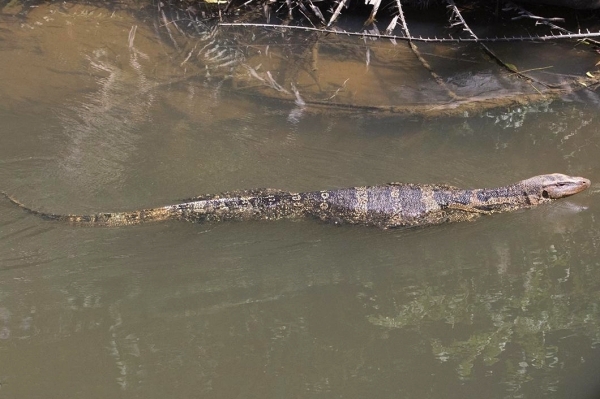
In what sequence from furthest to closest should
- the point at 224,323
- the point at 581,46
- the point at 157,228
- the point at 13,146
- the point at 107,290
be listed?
the point at 581,46 → the point at 13,146 → the point at 157,228 → the point at 107,290 → the point at 224,323

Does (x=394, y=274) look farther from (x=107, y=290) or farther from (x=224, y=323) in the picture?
(x=107, y=290)

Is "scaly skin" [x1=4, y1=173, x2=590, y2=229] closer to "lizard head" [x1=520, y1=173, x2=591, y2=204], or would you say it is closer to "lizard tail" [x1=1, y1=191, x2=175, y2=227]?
Answer: "lizard tail" [x1=1, y1=191, x2=175, y2=227]

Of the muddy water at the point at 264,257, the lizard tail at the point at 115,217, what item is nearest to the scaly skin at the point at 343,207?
the lizard tail at the point at 115,217

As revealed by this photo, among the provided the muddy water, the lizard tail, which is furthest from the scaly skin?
the muddy water

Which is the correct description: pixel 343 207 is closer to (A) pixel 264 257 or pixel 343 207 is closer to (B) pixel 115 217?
(A) pixel 264 257

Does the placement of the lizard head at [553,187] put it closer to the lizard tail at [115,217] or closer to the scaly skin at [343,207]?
the scaly skin at [343,207]

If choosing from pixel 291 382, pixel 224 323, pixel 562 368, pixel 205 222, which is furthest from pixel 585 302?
pixel 205 222
